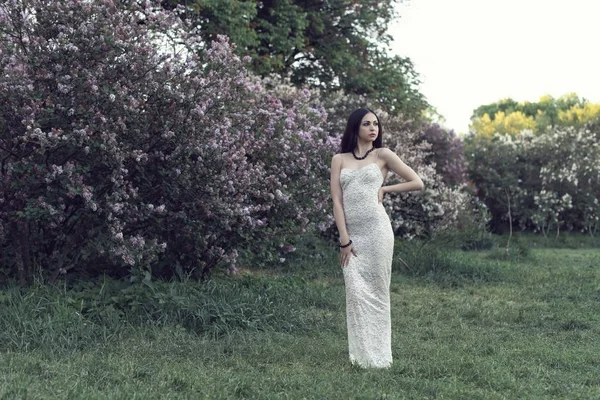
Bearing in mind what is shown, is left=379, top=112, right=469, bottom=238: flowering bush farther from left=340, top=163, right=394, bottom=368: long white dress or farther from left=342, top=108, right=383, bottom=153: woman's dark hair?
left=340, top=163, right=394, bottom=368: long white dress

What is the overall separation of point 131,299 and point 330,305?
8.56ft

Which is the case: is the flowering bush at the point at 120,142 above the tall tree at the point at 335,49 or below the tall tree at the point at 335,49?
below

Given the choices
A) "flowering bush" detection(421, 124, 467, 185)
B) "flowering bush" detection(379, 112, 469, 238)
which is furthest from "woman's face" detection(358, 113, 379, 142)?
"flowering bush" detection(421, 124, 467, 185)

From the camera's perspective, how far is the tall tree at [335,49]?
21359 millimetres

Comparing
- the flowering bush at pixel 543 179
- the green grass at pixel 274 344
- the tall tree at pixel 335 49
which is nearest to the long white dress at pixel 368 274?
the green grass at pixel 274 344

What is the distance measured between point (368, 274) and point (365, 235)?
0.33 m

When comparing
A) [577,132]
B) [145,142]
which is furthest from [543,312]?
[577,132]

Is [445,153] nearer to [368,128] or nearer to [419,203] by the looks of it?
[419,203]

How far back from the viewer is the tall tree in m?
21.4

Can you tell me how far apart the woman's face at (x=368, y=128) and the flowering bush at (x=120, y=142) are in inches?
82.4

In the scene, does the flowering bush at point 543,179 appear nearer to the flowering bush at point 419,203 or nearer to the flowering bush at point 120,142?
the flowering bush at point 419,203

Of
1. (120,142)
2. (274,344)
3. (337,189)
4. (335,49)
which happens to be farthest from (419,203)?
(337,189)

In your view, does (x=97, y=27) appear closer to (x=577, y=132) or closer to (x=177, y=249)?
(x=177, y=249)

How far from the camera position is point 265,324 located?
8.20 meters
